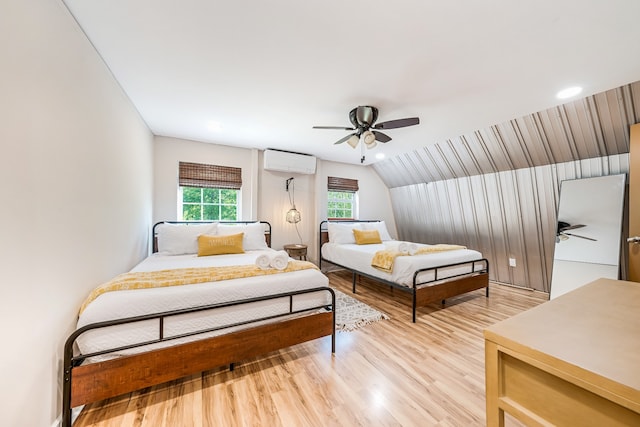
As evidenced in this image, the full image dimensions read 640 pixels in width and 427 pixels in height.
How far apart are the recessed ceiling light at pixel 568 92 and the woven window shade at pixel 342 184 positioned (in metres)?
3.48

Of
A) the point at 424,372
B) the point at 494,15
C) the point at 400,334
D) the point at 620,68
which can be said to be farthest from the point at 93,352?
the point at 620,68

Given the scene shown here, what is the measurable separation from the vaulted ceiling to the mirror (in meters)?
Result: 1.06

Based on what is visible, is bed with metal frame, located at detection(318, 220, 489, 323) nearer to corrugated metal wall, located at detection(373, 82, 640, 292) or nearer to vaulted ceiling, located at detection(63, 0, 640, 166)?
corrugated metal wall, located at detection(373, 82, 640, 292)

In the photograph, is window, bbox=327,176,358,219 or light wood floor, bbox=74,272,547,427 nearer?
light wood floor, bbox=74,272,547,427

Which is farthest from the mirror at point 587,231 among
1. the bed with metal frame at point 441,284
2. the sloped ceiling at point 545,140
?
the bed with metal frame at point 441,284

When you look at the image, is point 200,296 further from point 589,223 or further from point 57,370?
point 589,223

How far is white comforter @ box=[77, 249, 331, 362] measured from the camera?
144 cm

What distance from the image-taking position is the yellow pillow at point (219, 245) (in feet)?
9.98

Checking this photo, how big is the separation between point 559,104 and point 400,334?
3066mm

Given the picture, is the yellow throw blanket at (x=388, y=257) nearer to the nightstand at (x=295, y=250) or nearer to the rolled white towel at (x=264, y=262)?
the nightstand at (x=295, y=250)

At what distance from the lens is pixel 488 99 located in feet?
8.38

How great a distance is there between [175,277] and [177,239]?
1.48 m

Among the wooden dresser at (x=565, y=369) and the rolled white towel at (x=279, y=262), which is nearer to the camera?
the wooden dresser at (x=565, y=369)

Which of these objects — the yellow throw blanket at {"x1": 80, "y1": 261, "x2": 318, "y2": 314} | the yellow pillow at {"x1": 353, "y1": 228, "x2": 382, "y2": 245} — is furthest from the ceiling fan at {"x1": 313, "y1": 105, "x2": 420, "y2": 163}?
the yellow pillow at {"x1": 353, "y1": 228, "x2": 382, "y2": 245}
